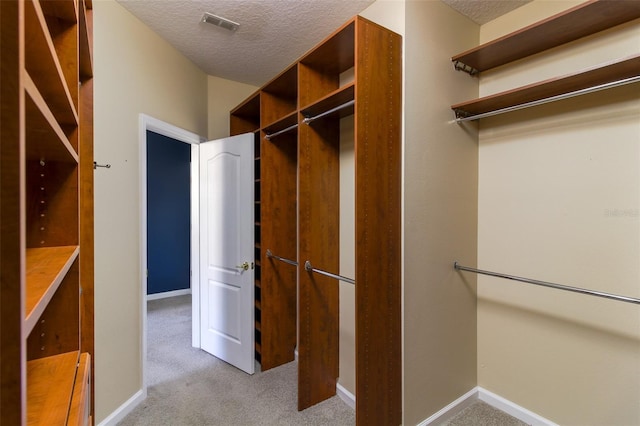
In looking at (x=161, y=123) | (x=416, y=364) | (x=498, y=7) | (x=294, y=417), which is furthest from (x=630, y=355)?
(x=161, y=123)

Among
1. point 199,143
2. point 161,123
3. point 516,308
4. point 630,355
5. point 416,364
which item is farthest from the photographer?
point 199,143

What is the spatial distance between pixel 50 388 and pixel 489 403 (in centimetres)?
252

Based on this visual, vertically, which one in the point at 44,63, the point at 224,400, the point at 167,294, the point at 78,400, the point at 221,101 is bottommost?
the point at 224,400

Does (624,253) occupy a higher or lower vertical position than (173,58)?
lower

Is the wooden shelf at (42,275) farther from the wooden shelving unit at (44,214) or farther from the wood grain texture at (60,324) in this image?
the wood grain texture at (60,324)

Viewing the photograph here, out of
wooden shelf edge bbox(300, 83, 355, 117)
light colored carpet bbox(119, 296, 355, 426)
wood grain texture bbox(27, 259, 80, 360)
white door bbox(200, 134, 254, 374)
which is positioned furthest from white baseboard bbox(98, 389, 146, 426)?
wooden shelf edge bbox(300, 83, 355, 117)

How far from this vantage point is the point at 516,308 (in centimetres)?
203

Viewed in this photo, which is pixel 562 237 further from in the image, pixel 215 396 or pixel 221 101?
pixel 221 101

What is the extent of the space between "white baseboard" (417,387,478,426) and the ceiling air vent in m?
3.02

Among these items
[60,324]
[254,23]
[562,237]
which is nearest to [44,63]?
[60,324]

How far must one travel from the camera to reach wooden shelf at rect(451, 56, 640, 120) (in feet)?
4.61

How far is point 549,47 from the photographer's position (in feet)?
5.98

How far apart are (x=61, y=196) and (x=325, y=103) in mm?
1442

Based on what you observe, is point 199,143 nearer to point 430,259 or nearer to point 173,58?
point 173,58
